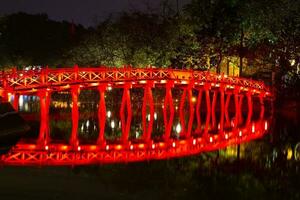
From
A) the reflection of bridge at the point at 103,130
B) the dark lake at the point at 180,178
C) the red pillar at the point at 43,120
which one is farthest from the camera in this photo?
the red pillar at the point at 43,120

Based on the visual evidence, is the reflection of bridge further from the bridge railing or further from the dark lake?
the dark lake

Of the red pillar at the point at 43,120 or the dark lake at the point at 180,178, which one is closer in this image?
the dark lake at the point at 180,178

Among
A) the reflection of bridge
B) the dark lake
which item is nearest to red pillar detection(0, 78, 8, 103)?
the reflection of bridge

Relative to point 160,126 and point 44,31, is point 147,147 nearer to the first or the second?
point 160,126

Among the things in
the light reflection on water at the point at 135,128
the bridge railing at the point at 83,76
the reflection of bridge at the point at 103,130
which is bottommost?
the light reflection on water at the point at 135,128

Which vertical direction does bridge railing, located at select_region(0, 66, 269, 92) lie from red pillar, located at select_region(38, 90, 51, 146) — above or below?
above

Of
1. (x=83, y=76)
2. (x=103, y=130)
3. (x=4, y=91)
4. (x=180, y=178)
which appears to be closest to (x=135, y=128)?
(x=103, y=130)

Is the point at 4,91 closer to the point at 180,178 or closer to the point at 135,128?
the point at 180,178

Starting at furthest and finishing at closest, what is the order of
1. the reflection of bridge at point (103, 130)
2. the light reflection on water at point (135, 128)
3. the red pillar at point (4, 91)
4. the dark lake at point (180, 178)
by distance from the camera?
the light reflection on water at point (135, 128) < the red pillar at point (4, 91) < the reflection of bridge at point (103, 130) < the dark lake at point (180, 178)

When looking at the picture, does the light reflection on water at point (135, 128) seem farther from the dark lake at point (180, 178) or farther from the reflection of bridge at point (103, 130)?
the reflection of bridge at point (103, 130)

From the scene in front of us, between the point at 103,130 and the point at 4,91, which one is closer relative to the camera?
the point at 4,91

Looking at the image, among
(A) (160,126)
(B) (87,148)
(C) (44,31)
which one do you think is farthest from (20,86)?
(C) (44,31)

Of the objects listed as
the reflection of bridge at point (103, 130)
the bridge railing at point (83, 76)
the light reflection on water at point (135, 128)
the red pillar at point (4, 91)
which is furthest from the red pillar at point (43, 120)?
the light reflection on water at point (135, 128)

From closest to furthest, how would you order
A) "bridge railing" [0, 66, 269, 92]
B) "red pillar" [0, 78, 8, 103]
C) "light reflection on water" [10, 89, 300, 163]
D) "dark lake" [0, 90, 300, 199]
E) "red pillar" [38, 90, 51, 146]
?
"dark lake" [0, 90, 300, 199] → "red pillar" [0, 78, 8, 103] → "red pillar" [38, 90, 51, 146] → "bridge railing" [0, 66, 269, 92] → "light reflection on water" [10, 89, 300, 163]
